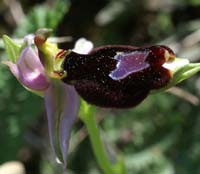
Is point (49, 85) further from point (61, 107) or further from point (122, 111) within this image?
point (122, 111)

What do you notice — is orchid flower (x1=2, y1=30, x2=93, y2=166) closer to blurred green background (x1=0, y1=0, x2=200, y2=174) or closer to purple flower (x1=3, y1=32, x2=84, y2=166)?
purple flower (x1=3, y1=32, x2=84, y2=166)

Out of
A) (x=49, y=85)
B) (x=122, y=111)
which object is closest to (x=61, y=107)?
(x=49, y=85)

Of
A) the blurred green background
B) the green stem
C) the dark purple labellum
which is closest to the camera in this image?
the dark purple labellum

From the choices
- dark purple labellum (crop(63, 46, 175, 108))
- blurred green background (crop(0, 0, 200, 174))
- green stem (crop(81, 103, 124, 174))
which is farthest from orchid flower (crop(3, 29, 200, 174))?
blurred green background (crop(0, 0, 200, 174))

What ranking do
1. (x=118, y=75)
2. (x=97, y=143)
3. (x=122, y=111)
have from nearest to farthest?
(x=118, y=75)
(x=97, y=143)
(x=122, y=111)

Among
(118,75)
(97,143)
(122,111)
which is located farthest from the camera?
(122,111)

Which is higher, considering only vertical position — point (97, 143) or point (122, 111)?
point (97, 143)

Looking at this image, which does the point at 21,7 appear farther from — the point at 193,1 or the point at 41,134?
the point at 193,1
